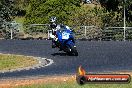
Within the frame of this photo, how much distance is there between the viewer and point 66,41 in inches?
894

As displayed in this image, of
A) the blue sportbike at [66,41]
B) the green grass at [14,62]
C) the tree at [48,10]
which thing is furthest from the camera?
the tree at [48,10]

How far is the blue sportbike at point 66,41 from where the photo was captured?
22531 mm

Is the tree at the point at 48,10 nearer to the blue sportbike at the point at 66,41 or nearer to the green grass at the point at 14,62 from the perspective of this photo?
the blue sportbike at the point at 66,41

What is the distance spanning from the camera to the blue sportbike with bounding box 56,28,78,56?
22531 millimetres

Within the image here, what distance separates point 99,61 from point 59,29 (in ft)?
12.8

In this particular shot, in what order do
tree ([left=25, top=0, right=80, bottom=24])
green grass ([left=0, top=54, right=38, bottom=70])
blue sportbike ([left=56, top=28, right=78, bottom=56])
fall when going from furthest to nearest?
tree ([left=25, top=0, right=80, bottom=24]) < blue sportbike ([left=56, top=28, right=78, bottom=56]) < green grass ([left=0, top=54, right=38, bottom=70])

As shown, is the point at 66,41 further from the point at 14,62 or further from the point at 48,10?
the point at 48,10

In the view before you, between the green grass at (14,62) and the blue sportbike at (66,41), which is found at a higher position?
the blue sportbike at (66,41)

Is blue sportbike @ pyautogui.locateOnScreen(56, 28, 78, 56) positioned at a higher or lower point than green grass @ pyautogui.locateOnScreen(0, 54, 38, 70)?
higher

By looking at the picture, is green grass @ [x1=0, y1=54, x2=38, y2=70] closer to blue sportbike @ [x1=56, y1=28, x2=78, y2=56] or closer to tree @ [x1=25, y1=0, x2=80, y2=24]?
blue sportbike @ [x1=56, y1=28, x2=78, y2=56]

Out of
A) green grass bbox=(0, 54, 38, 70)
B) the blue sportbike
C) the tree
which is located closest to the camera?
green grass bbox=(0, 54, 38, 70)

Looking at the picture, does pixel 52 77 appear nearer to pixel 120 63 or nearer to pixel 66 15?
pixel 120 63

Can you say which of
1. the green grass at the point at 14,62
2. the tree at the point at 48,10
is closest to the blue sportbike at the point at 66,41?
the green grass at the point at 14,62

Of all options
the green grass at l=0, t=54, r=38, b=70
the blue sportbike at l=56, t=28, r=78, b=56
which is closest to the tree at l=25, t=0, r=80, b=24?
the blue sportbike at l=56, t=28, r=78, b=56
